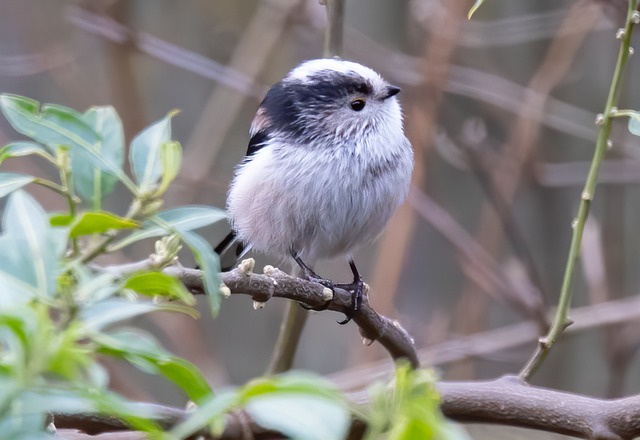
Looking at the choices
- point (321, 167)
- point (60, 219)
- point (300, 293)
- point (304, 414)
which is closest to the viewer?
point (304, 414)

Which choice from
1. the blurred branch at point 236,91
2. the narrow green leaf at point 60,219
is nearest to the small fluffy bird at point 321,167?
the blurred branch at point 236,91

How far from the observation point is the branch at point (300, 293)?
118 centimetres

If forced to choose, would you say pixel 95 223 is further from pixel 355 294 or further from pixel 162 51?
pixel 162 51

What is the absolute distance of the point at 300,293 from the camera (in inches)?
57.3

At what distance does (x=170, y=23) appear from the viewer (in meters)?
4.32

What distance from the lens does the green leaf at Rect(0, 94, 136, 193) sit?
2.49ft

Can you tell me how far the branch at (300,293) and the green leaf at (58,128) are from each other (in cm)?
36

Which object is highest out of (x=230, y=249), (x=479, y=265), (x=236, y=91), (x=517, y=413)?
(x=236, y=91)

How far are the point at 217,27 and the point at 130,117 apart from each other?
2.09 feet

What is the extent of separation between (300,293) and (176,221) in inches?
27.0

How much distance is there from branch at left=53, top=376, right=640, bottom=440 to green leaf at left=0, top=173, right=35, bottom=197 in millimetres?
570

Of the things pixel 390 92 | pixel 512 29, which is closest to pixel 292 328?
pixel 390 92

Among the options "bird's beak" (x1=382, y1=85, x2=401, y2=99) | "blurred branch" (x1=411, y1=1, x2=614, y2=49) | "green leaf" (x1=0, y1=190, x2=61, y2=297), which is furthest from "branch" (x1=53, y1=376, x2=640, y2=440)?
"blurred branch" (x1=411, y1=1, x2=614, y2=49)

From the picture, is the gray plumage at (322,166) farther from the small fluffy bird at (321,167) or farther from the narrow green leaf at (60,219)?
the narrow green leaf at (60,219)
